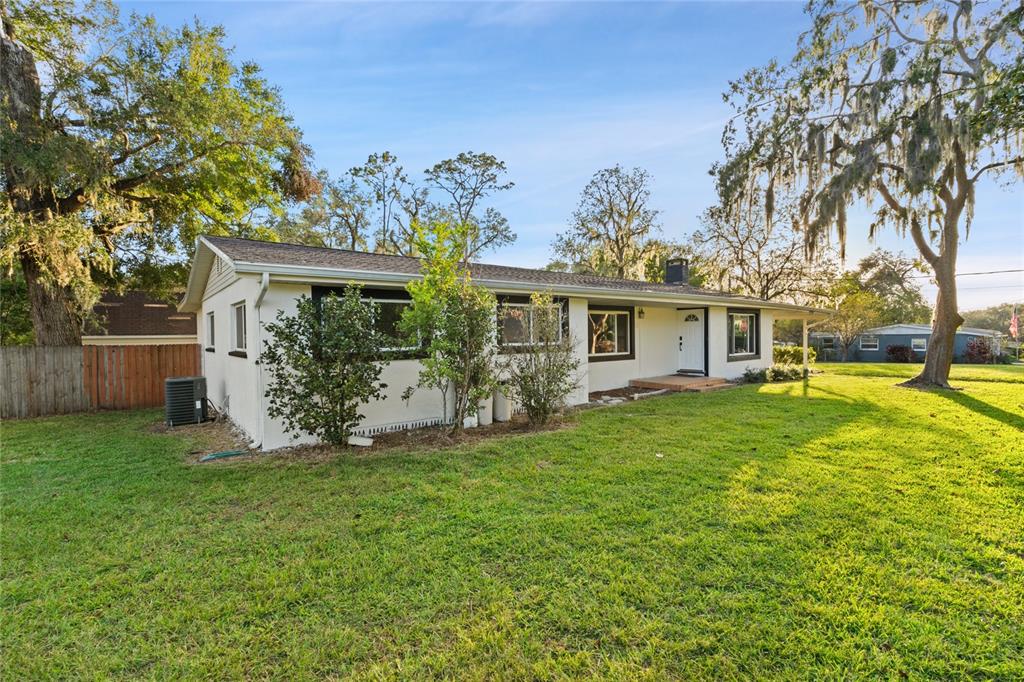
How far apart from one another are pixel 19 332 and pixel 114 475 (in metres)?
16.0

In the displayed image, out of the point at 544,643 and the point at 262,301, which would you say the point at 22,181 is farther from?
Result: the point at 544,643

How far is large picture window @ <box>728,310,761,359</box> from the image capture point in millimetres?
13305

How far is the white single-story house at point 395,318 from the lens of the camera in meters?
6.12

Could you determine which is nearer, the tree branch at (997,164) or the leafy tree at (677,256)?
the tree branch at (997,164)

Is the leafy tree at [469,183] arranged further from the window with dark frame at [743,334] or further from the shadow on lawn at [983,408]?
the shadow on lawn at [983,408]

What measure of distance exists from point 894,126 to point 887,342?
72.5ft

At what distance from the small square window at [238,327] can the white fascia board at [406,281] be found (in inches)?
79.3

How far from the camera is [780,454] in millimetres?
5492

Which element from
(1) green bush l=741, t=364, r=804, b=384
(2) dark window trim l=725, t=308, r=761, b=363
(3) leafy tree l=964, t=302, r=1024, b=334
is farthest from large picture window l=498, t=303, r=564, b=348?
(3) leafy tree l=964, t=302, r=1024, b=334

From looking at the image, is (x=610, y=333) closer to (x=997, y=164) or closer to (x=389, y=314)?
(x=389, y=314)

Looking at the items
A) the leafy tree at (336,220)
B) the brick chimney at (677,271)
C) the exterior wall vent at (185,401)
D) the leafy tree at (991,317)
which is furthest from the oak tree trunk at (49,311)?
the leafy tree at (991,317)

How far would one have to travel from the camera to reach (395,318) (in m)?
7.08

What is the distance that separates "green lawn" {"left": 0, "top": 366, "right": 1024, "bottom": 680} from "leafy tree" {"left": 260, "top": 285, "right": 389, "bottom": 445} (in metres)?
0.68

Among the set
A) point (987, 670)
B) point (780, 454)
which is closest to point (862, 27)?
point (780, 454)
